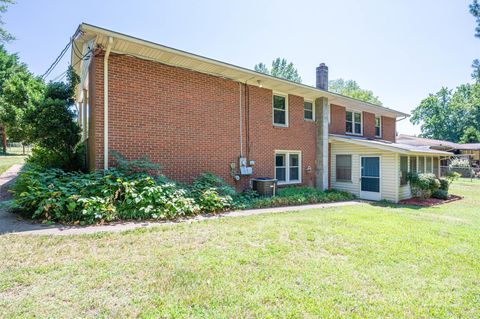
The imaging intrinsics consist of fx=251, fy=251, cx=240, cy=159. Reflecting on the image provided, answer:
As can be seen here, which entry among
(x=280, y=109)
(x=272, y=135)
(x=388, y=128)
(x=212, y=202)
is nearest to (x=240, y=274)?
(x=212, y=202)

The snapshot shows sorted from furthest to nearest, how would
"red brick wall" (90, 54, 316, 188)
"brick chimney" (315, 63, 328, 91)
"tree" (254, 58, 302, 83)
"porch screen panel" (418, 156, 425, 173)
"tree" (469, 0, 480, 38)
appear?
"tree" (254, 58, 302, 83) → "brick chimney" (315, 63, 328, 91) → "porch screen panel" (418, 156, 425, 173) → "tree" (469, 0, 480, 38) → "red brick wall" (90, 54, 316, 188)

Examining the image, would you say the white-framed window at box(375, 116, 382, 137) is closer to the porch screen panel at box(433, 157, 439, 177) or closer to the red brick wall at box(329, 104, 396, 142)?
the red brick wall at box(329, 104, 396, 142)

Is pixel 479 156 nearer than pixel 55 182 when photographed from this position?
No

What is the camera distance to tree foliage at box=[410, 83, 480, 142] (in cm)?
4347

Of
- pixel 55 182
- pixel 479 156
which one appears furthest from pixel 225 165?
pixel 479 156

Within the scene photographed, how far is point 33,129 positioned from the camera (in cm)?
880

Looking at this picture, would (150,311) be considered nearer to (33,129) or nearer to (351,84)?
(33,129)

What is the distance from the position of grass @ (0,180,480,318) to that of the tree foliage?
51.5 meters

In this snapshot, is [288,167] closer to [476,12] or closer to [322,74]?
[322,74]

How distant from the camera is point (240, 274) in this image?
346 cm

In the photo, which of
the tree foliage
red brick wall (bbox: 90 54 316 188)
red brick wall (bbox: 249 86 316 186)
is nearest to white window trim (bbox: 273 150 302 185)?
red brick wall (bbox: 249 86 316 186)

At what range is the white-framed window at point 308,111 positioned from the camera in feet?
40.7

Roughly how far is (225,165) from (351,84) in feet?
193

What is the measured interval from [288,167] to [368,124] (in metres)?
7.33
